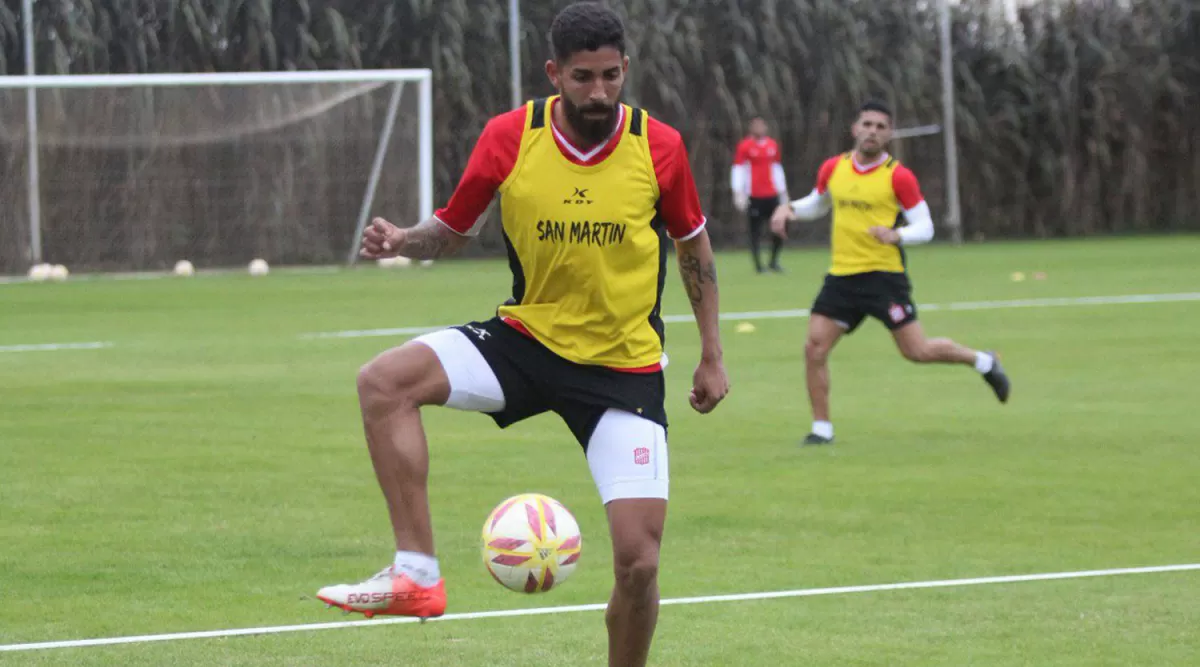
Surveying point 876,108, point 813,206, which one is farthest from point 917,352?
point 876,108

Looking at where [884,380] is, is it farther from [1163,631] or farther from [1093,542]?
[1163,631]

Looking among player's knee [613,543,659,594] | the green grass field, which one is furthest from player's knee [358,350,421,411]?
the green grass field

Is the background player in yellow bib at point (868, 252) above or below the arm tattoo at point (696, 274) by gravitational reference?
below

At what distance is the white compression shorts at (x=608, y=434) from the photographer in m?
5.98

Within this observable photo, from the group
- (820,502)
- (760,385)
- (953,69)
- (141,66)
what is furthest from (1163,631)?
(953,69)

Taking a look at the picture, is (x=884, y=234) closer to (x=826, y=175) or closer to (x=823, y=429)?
(x=826, y=175)

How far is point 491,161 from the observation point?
20.0ft

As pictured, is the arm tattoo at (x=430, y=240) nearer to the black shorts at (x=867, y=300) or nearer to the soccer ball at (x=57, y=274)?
the black shorts at (x=867, y=300)

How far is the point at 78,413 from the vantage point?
13.3m

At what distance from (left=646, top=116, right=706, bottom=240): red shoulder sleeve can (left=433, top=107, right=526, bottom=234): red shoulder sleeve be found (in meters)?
0.40

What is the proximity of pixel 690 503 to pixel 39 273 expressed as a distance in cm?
1833

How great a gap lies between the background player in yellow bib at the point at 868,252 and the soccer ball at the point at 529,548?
19.4 feet

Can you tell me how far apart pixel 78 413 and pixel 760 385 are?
4917mm

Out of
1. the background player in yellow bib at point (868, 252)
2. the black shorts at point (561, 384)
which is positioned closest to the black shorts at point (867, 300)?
the background player in yellow bib at point (868, 252)
